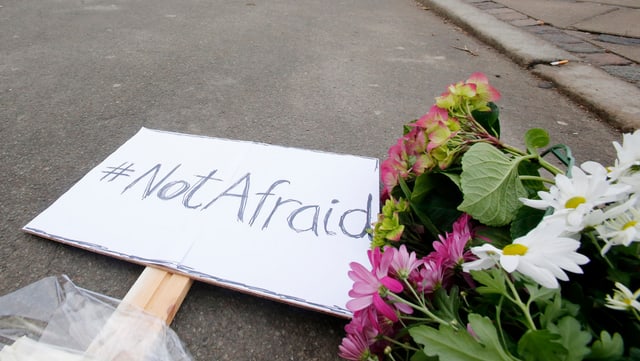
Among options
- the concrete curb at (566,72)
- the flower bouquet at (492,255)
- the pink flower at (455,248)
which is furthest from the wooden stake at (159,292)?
the concrete curb at (566,72)

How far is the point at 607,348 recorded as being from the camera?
0.98 feet

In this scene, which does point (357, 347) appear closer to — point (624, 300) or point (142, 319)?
point (624, 300)

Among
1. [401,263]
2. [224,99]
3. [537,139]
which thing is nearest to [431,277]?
[401,263]

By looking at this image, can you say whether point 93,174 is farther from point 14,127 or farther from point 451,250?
point 451,250

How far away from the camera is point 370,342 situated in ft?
1.38

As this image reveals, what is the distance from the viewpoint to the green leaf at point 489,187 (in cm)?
48

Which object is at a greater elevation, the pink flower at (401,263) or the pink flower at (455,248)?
the pink flower at (455,248)

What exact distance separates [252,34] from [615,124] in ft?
6.01

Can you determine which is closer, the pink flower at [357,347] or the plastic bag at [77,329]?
the pink flower at [357,347]

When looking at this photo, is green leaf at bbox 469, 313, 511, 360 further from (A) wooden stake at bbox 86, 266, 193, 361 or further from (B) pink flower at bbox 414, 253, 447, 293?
(A) wooden stake at bbox 86, 266, 193, 361

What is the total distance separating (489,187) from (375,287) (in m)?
0.21

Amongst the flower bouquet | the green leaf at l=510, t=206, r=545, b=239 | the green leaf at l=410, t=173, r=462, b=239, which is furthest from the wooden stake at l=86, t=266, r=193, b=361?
the green leaf at l=510, t=206, r=545, b=239

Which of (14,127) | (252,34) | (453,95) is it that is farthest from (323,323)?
(252,34)

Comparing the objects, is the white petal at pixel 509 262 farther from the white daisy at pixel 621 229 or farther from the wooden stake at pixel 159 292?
the wooden stake at pixel 159 292
